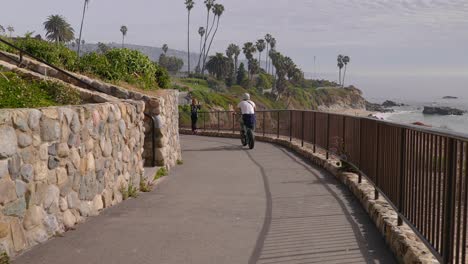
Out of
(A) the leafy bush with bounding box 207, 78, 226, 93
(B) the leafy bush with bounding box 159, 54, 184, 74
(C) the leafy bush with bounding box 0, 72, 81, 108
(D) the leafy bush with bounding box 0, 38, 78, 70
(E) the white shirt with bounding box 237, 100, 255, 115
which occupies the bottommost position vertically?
(E) the white shirt with bounding box 237, 100, 255, 115

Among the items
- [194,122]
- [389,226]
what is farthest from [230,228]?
[194,122]

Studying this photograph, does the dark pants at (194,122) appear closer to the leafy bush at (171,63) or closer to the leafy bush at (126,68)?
the leafy bush at (126,68)

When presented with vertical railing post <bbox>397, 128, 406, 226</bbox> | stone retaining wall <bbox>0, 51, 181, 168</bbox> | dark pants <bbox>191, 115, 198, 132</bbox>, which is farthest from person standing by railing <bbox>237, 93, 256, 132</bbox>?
vertical railing post <bbox>397, 128, 406, 226</bbox>

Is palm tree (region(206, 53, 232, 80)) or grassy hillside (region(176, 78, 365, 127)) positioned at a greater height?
palm tree (region(206, 53, 232, 80))

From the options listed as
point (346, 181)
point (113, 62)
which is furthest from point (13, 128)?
point (113, 62)

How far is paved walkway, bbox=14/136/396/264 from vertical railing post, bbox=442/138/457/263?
1191 millimetres

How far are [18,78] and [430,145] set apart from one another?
6.63 metres

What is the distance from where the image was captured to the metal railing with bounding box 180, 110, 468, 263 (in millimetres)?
4118

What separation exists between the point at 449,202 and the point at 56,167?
4.26 meters

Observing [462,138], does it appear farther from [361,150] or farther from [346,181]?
[346,181]

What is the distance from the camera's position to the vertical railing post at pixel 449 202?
415 cm

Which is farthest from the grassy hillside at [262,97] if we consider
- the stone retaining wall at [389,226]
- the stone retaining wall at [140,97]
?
the stone retaining wall at [389,226]

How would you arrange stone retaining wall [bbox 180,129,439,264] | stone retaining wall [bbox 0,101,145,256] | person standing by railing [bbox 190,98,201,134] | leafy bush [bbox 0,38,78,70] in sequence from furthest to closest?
1. person standing by railing [bbox 190,98,201,134]
2. leafy bush [bbox 0,38,78,70]
3. stone retaining wall [bbox 0,101,145,256]
4. stone retaining wall [bbox 180,129,439,264]

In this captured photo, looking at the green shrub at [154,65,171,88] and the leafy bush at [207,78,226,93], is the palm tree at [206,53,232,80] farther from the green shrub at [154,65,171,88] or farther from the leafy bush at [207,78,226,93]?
the green shrub at [154,65,171,88]
